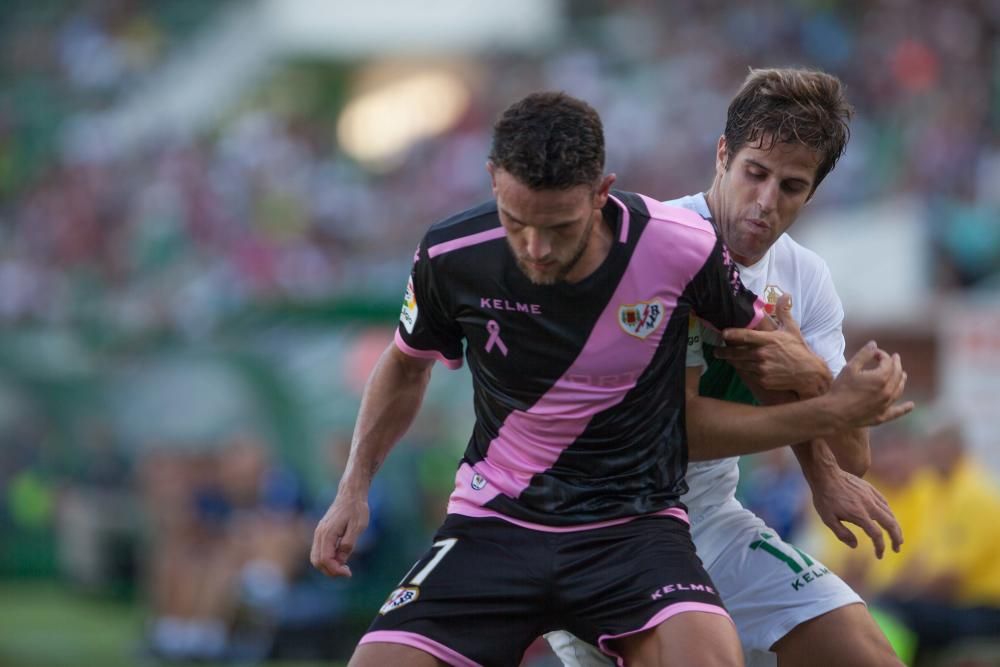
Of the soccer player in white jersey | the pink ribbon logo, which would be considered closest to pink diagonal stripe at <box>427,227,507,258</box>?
the pink ribbon logo

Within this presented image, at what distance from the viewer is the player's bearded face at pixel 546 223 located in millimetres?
3801

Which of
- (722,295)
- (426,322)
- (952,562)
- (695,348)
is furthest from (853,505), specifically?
(952,562)

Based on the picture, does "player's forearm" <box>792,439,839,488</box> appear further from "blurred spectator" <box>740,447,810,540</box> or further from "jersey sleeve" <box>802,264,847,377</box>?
"blurred spectator" <box>740,447,810,540</box>

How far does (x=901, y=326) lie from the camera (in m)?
10.9

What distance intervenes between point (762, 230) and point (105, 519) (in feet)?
32.3

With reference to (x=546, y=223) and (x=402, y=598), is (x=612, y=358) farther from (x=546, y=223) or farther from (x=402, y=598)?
(x=402, y=598)

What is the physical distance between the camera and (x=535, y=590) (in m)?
4.10

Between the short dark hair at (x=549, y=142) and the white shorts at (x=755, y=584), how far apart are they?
1391mm

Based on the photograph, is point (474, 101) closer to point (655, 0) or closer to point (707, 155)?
point (655, 0)

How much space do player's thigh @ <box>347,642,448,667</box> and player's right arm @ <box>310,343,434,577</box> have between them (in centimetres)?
35

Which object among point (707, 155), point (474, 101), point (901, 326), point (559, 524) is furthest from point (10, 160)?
point (559, 524)

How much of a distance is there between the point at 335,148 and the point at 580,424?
17.9 m

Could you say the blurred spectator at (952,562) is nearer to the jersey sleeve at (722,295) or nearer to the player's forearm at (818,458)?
the player's forearm at (818,458)

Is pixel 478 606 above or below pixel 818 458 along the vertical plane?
below
